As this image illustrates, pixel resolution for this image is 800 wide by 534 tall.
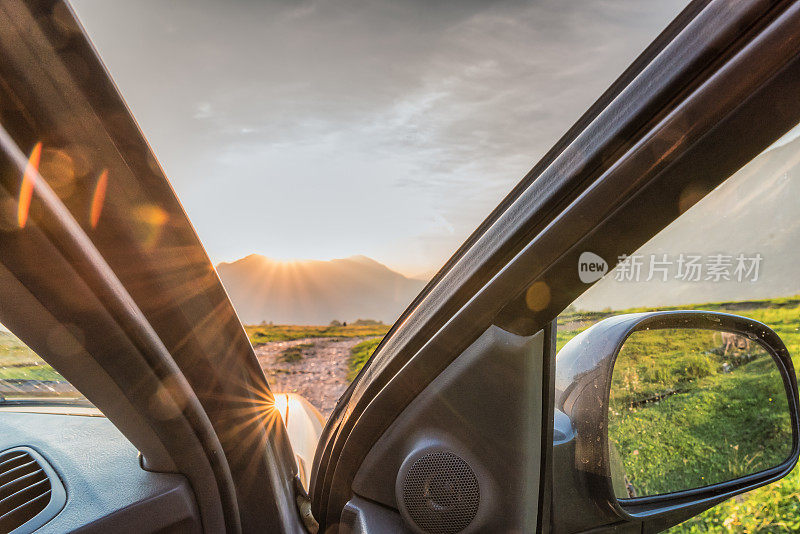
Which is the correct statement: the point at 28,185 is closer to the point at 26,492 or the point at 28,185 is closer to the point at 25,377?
the point at 25,377

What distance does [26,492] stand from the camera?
1.57m

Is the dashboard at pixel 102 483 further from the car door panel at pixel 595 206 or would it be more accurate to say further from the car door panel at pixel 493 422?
the car door panel at pixel 493 422

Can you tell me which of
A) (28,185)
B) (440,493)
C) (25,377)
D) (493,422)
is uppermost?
(28,185)

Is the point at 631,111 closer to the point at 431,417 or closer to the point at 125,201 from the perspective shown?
the point at 431,417

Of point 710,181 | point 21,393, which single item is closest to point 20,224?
point 21,393

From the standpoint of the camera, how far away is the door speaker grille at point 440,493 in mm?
1573

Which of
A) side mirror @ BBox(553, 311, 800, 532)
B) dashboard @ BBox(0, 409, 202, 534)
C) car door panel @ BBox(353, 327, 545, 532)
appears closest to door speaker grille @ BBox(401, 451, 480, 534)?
car door panel @ BBox(353, 327, 545, 532)

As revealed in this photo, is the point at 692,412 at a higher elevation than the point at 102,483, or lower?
higher

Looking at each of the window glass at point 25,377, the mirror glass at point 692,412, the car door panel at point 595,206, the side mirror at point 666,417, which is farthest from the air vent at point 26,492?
the mirror glass at point 692,412

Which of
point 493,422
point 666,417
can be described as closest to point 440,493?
point 493,422

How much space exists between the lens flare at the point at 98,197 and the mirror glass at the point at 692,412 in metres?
1.59

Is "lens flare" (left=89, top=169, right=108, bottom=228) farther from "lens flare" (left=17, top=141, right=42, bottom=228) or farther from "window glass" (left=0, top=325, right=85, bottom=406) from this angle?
"window glass" (left=0, top=325, right=85, bottom=406)

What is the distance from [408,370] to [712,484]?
1.35 metres

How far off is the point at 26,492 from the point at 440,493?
1341 mm
